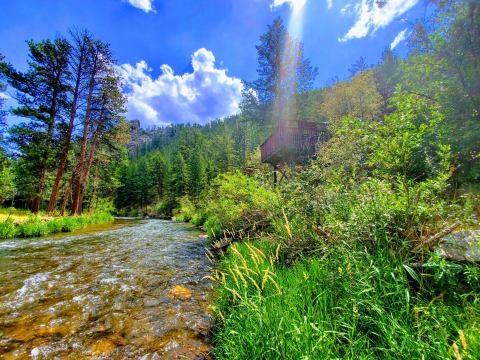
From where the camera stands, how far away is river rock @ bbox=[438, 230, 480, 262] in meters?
2.18

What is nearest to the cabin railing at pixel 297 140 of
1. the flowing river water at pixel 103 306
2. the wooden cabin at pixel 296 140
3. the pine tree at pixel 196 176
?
the wooden cabin at pixel 296 140

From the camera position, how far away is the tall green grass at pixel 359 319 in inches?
68.4

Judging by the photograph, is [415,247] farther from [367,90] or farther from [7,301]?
[367,90]

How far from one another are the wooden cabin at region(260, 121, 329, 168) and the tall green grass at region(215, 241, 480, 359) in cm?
1083

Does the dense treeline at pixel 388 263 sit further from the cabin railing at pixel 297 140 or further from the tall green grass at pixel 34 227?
the tall green grass at pixel 34 227

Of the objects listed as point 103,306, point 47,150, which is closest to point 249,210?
point 103,306

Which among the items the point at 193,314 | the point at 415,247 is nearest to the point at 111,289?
the point at 193,314

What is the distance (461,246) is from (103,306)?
5450 mm

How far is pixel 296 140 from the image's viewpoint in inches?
519

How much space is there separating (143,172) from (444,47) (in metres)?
62.1

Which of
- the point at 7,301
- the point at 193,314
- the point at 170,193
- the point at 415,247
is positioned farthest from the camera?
the point at 170,193

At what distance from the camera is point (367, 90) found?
2244 cm

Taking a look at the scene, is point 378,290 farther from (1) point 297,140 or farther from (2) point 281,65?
(2) point 281,65

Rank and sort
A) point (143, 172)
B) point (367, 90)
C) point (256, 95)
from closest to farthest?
point (367, 90) < point (256, 95) < point (143, 172)
